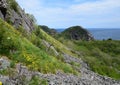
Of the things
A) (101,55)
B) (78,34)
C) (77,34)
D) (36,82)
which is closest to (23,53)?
(36,82)

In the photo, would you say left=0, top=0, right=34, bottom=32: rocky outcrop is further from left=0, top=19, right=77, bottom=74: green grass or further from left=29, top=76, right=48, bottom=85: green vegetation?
left=29, top=76, right=48, bottom=85: green vegetation

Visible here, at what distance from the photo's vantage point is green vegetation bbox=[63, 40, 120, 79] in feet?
155

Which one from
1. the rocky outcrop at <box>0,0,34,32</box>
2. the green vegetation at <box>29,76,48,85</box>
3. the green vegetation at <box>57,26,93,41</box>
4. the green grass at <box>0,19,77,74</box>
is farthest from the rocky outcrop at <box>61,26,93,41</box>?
the green vegetation at <box>29,76,48,85</box>

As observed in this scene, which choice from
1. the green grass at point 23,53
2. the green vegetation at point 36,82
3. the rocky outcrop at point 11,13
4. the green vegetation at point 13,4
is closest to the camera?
the green vegetation at point 36,82

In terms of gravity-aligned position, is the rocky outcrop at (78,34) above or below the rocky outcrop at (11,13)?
below

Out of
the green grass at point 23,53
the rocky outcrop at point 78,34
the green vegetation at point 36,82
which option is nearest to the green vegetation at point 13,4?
the green grass at point 23,53

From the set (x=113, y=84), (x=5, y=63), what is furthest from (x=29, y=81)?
(x=113, y=84)

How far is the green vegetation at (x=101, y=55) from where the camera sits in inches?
1857

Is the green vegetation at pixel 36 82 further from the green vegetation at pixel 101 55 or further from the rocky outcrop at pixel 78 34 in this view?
the rocky outcrop at pixel 78 34

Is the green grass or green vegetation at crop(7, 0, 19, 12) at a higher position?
green vegetation at crop(7, 0, 19, 12)

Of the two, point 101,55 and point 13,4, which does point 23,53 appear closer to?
point 13,4

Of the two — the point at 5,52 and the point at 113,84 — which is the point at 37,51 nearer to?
the point at 5,52

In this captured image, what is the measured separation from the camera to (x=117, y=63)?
60.1 metres

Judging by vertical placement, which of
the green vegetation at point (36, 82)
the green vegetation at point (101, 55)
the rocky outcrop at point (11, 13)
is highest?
the rocky outcrop at point (11, 13)
